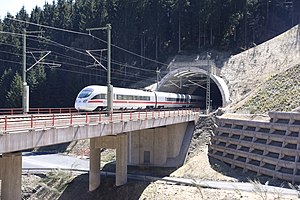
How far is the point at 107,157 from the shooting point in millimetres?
50906

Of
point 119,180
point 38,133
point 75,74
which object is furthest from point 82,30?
point 38,133

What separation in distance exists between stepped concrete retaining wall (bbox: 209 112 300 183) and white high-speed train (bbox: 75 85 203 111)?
34.5 ft

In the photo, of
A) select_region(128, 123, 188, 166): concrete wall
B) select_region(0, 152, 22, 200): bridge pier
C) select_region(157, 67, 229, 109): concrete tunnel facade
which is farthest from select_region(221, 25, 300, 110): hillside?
select_region(0, 152, 22, 200): bridge pier

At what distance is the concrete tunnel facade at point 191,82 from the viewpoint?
195ft

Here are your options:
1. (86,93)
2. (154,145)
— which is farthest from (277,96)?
(86,93)

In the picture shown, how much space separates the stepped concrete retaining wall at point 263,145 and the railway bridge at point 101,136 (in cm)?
511

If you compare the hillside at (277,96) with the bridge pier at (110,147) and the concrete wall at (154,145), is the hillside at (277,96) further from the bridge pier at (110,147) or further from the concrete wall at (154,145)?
the bridge pier at (110,147)

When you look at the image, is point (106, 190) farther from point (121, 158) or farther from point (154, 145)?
point (154, 145)


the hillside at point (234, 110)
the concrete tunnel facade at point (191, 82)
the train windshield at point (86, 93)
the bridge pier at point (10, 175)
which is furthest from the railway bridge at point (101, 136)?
the concrete tunnel facade at point (191, 82)

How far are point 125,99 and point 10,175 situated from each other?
24655mm

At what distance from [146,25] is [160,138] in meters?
46.6

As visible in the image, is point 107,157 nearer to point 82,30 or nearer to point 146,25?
point 146,25

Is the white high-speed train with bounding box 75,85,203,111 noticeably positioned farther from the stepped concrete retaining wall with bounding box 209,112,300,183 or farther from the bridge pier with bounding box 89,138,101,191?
the stepped concrete retaining wall with bounding box 209,112,300,183

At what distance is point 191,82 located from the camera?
229 ft
